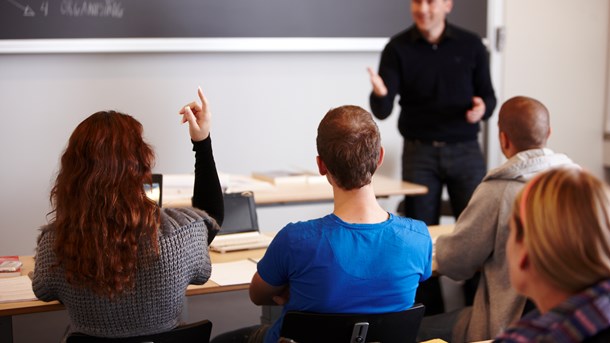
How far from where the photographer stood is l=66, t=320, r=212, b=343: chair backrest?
197 centimetres

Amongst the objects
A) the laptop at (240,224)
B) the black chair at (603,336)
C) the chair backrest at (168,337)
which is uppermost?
the black chair at (603,336)

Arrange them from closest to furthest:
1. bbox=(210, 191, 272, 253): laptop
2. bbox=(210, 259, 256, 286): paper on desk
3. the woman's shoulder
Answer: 1. the woman's shoulder
2. bbox=(210, 259, 256, 286): paper on desk
3. bbox=(210, 191, 272, 253): laptop

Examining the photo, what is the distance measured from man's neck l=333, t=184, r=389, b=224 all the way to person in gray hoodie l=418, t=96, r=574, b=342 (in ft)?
2.05

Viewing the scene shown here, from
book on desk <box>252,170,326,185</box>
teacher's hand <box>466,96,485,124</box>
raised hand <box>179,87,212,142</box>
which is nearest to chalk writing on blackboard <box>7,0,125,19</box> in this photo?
book on desk <box>252,170,326,185</box>

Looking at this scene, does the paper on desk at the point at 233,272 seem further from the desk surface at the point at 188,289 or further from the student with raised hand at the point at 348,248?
the student with raised hand at the point at 348,248

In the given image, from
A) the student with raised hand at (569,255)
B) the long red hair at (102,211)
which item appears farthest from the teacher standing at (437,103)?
the student with raised hand at (569,255)

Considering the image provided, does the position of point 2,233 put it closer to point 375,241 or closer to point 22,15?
point 22,15

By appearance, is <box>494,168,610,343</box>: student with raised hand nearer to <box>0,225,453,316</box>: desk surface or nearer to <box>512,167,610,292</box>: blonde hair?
<box>512,167,610,292</box>: blonde hair

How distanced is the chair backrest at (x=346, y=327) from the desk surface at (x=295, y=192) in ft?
4.84

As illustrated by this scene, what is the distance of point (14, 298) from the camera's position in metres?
2.39

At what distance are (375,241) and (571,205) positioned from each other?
0.98 m

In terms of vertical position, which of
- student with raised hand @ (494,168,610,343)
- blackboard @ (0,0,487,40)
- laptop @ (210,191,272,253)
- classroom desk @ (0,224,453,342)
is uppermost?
blackboard @ (0,0,487,40)

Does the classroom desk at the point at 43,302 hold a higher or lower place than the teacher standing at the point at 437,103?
lower

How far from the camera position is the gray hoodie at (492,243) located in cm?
265
